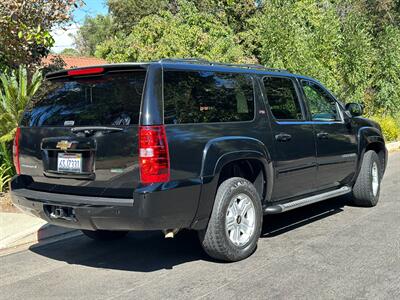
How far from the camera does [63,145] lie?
473cm

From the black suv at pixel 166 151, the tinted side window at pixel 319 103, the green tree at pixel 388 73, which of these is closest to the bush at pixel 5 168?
the black suv at pixel 166 151

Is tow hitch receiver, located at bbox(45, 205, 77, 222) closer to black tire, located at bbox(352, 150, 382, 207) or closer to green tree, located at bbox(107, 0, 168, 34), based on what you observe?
black tire, located at bbox(352, 150, 382, 207)

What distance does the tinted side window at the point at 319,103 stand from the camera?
655 centimetres

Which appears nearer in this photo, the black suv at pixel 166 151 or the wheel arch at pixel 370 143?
the black suv at pixel 166 151

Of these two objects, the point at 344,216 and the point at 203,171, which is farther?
the point at 344,216

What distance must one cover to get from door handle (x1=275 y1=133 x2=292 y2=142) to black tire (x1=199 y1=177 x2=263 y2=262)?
69 centimetres

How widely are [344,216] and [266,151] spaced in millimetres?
2270

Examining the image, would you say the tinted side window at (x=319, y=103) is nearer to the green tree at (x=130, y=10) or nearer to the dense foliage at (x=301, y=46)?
the dense foliage at (x=301, y=46)

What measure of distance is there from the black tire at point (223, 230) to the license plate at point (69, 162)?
1.30 m

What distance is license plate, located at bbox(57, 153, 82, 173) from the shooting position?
467 cm

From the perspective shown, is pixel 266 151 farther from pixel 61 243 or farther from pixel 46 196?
pixel 61 243

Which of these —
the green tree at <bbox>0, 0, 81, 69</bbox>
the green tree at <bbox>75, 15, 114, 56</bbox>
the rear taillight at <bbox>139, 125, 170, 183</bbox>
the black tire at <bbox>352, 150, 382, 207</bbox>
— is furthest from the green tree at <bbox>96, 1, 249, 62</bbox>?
the green tree at <bbox>75, 15, 114, 56</bbox>

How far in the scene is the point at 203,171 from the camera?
4.71m

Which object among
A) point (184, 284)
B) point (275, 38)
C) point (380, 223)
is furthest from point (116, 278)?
point (275, 38)
